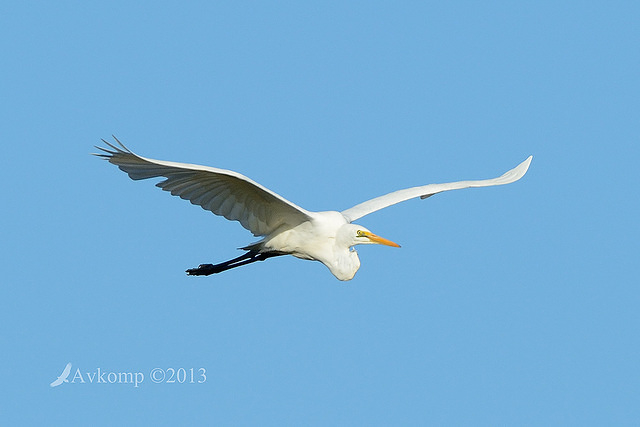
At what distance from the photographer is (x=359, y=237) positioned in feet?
27.6

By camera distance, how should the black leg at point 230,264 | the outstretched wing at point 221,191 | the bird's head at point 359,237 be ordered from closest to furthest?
the outstretched wing at point 221,191
the bird's head at point 359,237
the black leg at point 230,264

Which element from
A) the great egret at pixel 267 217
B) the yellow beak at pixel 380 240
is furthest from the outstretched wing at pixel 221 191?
the yellow beak at pixel 380 240

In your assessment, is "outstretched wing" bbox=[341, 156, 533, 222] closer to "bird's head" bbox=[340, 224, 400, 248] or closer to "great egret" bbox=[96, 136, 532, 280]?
"great egret" bbox=[96, 136, 532, 280]

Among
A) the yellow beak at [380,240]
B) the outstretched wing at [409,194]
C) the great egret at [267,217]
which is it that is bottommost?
the yellow beak at [380,240]

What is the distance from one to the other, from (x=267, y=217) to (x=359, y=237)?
0.92 metres

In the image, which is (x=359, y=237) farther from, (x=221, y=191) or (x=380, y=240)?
(x=221, y=191)

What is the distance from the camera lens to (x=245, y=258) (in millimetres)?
9297

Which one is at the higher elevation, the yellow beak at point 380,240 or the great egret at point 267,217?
the great egret at point 267,217

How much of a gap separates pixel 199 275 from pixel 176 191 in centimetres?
186

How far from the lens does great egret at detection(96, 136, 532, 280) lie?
25.2 ft

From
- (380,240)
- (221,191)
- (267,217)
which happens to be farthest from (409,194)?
(221,191)

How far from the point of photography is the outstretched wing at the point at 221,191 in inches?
295

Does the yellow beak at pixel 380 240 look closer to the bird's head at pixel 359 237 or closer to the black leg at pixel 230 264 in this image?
the bird's head at pixel 359 237

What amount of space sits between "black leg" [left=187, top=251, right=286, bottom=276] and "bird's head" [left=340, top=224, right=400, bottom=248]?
835 millimetres
